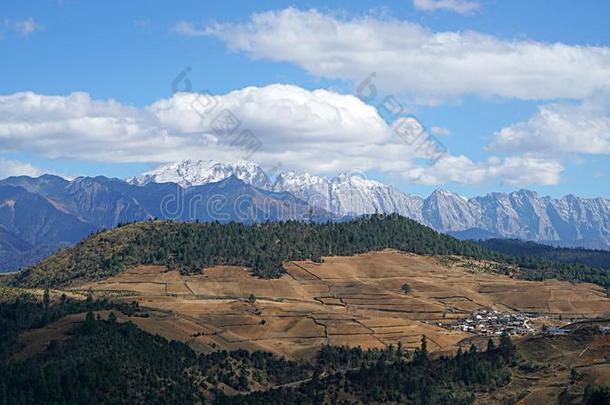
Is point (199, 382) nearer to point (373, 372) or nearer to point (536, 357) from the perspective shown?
point (373, 372)

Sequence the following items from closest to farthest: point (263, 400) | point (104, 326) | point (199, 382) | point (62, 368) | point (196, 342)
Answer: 1. point (263, 400)
2. point (62, 368)
3. point (199, 382)
4. point (104, 326)
5. point (196, 342)

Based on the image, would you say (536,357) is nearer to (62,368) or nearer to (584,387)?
(584,387)

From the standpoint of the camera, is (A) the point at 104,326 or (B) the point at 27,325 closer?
(A) the point at 104,326

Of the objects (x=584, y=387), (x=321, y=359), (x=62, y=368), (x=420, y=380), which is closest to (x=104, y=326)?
(x=62, y=368)

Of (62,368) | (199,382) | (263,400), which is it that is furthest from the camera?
(199,382)

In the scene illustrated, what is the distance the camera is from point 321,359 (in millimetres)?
182250

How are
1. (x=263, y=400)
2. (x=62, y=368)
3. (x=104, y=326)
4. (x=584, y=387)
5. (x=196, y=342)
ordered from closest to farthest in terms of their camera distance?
(x=584, y=387), (x=263, y=400), (x=62, y=368), (x=104, y=326), (x=196, y=342)

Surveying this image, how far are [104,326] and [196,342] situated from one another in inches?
799

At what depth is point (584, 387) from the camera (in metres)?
121

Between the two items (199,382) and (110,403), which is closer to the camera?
(110,403)

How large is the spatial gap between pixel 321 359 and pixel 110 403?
56257 mm

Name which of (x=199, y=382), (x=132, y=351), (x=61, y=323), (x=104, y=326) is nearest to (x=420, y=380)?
(x=199, y=382)

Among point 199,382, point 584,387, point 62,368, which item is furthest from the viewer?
point 199,382

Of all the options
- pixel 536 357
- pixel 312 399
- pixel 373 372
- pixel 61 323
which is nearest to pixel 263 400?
pixel 312 399
